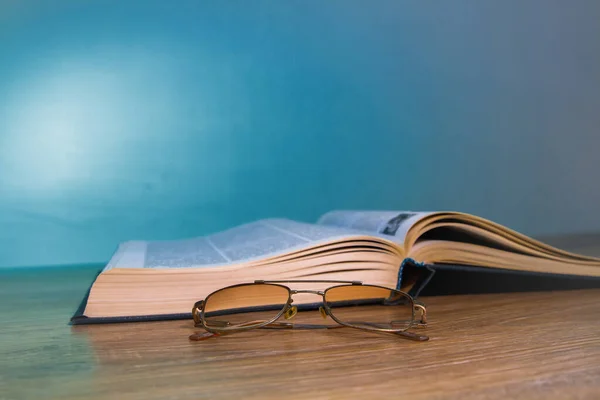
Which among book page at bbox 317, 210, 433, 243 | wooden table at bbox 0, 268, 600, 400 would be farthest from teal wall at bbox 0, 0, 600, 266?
wooden table at bbox 0, 268, 600, 400

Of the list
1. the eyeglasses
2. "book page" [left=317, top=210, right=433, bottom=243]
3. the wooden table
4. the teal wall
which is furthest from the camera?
the teal wall

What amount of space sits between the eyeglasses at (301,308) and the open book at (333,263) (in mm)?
39

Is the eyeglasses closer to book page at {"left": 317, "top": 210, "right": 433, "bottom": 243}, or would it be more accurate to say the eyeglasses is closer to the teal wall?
book page at {"left": 317, "top": 210, "right": 433, "bottom": 243}

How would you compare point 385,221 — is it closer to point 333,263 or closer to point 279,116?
point 333,263

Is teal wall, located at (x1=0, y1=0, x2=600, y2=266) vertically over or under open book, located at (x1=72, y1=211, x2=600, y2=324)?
over

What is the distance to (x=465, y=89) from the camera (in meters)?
2.98

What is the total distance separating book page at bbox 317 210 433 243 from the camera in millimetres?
1054

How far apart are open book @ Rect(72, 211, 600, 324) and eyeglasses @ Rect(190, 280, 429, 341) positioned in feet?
0.13

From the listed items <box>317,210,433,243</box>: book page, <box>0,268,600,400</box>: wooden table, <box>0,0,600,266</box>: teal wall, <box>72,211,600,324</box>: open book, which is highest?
<box>0,0,600,266</box>: teal wall

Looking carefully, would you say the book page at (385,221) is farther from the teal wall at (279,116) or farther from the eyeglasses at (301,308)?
the teal wall at (279,116)

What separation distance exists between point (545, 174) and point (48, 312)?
105 inches

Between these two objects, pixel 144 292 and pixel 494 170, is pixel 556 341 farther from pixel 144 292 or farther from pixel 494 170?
pixel 494 170

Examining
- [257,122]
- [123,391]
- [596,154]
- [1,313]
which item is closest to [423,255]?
[123,391]

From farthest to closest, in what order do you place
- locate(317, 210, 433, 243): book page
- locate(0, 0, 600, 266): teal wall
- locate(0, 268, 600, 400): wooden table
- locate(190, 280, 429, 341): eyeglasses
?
locate(0, 0, 600, 266): teal wall < locate(317, 210, 433, 243): book page < locate(190, 280, 429, 341): eyeglasses < locate(0, 268, 600, 400): wooden table
